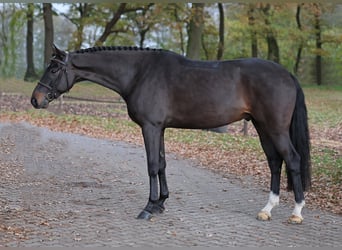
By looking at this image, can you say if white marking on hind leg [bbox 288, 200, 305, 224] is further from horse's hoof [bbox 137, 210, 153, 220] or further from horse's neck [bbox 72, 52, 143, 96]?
horse's neck [bbox 72, 52, 143, 96]

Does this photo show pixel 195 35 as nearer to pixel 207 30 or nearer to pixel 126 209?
pixel 126 209

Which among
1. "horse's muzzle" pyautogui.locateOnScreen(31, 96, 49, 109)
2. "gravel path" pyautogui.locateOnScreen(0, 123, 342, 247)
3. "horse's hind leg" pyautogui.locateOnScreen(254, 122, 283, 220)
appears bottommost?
"gravel path" pyautogui.locateOnScreen(0, 123, 342, 247)

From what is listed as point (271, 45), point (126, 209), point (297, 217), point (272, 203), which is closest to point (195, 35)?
point (126, 209)

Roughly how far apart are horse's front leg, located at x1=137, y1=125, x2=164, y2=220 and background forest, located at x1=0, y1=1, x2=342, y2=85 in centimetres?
1564

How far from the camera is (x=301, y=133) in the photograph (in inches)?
249

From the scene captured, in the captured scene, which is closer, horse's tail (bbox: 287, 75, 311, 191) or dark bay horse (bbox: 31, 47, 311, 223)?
dark bay horse (bbox: 31, 47, 311, 223)

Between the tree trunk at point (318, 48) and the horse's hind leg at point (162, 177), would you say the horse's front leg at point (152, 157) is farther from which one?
the tree trunk at point (318, 48)

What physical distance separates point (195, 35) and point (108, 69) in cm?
1228

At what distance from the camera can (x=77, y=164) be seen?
35.4ft

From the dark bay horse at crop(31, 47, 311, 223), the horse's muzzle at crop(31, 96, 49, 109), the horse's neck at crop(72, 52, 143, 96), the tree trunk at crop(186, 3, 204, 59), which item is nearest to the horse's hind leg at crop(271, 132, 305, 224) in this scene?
the dark bay horse at crop(31, 47, 311, 223)

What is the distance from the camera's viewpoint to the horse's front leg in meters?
6.28

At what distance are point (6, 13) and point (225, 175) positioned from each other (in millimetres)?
24097

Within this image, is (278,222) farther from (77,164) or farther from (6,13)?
(6,13)

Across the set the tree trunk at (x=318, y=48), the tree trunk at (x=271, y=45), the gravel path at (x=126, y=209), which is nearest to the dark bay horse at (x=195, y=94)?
the gravel path at (x=126, y=209)
